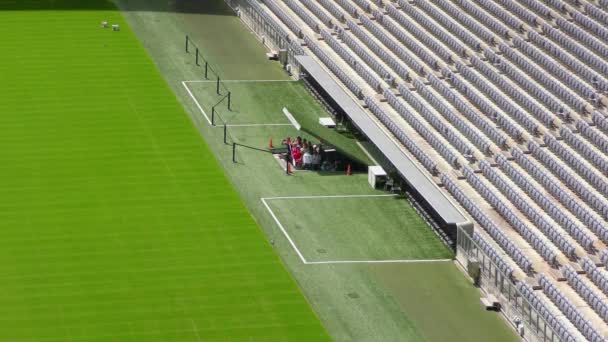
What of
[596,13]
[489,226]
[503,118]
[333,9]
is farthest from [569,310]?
[333,9]

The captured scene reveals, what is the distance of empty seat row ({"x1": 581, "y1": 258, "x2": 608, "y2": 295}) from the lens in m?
39.8

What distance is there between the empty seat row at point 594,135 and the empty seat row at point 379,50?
10.7 metres

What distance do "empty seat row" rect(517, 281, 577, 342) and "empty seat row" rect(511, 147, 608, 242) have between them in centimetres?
305

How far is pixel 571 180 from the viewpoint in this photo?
45.1 meters

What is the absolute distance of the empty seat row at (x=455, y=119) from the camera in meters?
49.7

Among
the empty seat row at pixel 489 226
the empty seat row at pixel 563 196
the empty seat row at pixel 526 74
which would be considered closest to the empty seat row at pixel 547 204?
the empty seat row at pixel 563 196

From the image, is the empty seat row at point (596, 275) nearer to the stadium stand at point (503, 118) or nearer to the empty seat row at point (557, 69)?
the stadium stand at point (503, 118)

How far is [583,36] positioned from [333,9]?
642 inches

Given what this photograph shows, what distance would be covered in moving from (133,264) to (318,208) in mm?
7820

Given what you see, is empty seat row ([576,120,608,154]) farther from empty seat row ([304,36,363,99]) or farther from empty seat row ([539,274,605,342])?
empty seat row ([304,36,363,99])

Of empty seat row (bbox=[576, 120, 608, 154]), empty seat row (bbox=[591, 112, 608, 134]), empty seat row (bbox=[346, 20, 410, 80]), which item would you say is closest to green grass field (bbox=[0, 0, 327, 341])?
empty seat row (bbox=[346, 20, 410, 80])

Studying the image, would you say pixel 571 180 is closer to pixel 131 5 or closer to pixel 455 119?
pixel 455 119

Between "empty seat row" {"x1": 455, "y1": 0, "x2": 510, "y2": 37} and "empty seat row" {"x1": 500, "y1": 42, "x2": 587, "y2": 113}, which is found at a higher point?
"empty seat row" {"x1": 455, "y1": 0, "x2": 510, "y2": 37}

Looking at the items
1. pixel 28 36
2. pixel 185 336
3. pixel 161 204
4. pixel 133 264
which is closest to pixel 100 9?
pixel 28 36
